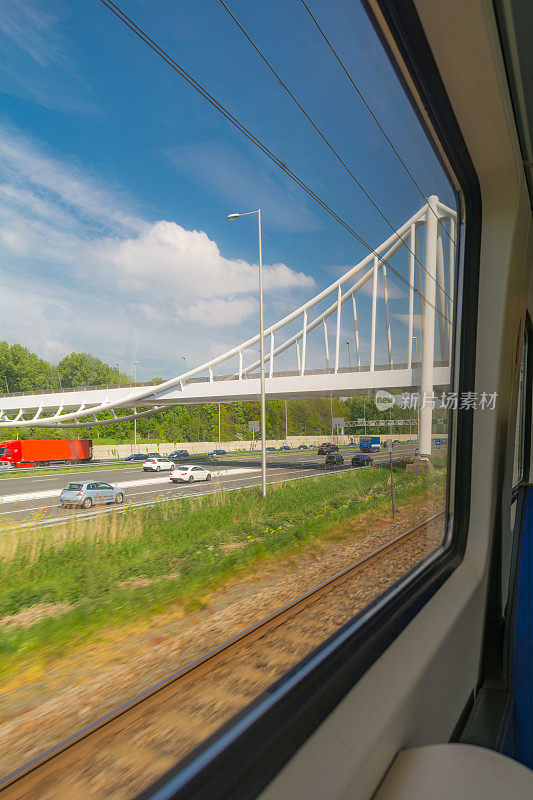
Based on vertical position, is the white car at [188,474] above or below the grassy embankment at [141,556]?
above

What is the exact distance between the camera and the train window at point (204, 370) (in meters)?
0.73

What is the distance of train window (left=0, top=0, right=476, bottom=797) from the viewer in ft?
2.39

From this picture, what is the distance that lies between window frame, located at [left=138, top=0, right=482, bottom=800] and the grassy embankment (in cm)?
28

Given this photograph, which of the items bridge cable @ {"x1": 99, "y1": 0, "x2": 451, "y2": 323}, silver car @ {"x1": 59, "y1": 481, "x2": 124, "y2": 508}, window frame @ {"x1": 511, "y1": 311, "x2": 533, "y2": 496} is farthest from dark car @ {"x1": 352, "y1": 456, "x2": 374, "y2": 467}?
window frame @ {"x1": 511, "y1": 311, "x2": 533, "y2": 496}

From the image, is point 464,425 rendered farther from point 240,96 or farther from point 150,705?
point 150,705

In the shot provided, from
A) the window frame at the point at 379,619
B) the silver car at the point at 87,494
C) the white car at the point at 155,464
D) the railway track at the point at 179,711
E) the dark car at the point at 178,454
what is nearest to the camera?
the railway track at the point at 179,711

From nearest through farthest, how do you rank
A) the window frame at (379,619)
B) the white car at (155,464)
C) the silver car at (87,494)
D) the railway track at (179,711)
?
1. the railway track at (179,711)
2. the window frame at (379,619)
3. the silver car at (87,494)
4. the white car at (155,464)

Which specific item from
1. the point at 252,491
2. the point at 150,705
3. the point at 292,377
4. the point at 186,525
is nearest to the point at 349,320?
the point at 292,377

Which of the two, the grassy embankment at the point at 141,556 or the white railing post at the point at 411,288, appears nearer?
the grassy embankment at the point at 141,556

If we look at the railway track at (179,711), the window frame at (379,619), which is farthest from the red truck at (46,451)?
the window frame at (379,619)

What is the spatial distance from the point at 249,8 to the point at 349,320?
1.20m

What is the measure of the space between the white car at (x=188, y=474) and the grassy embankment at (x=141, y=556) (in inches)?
2.4

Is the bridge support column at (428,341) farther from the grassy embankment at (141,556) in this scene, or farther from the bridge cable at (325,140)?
the grassy embankment at (141,556)

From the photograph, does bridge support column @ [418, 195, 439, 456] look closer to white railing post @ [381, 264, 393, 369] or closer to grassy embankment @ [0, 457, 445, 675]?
white railing post @ [381, 264, 393, 369]
